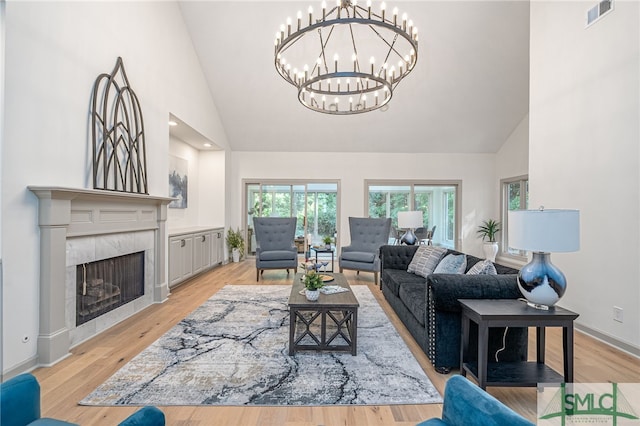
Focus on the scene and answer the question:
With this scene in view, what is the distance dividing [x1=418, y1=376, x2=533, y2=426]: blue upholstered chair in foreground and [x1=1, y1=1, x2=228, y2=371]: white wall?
283 centimetres

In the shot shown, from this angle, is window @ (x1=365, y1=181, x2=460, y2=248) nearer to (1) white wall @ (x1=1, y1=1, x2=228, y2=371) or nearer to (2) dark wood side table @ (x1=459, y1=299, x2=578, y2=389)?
(1) white wall @ (x1=1, y1=1, x2=228, y2=371)

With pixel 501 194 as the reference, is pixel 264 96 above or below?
above

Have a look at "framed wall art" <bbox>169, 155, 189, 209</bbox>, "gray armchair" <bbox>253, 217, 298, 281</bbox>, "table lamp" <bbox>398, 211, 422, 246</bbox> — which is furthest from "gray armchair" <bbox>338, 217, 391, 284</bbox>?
"framed wall art" <bbox>169, 155, 189, 209</bbox>

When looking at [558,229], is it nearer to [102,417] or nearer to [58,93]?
[102,417]

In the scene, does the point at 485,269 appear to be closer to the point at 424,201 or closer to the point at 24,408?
the point at 24,408

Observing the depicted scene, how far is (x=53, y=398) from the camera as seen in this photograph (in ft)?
6.69

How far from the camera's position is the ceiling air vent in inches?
120

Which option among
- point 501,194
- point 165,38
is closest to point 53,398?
point 165,38

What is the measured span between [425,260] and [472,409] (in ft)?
9.62

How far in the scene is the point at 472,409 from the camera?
1.04 meters

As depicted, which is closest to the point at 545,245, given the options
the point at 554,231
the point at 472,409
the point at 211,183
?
the point at 554,231

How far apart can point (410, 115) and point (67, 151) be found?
19.4ft

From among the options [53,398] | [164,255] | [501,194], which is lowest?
[53,398]

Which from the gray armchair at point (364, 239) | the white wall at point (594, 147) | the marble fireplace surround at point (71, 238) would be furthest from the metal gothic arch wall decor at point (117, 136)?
the white wall at point (594, 147)
